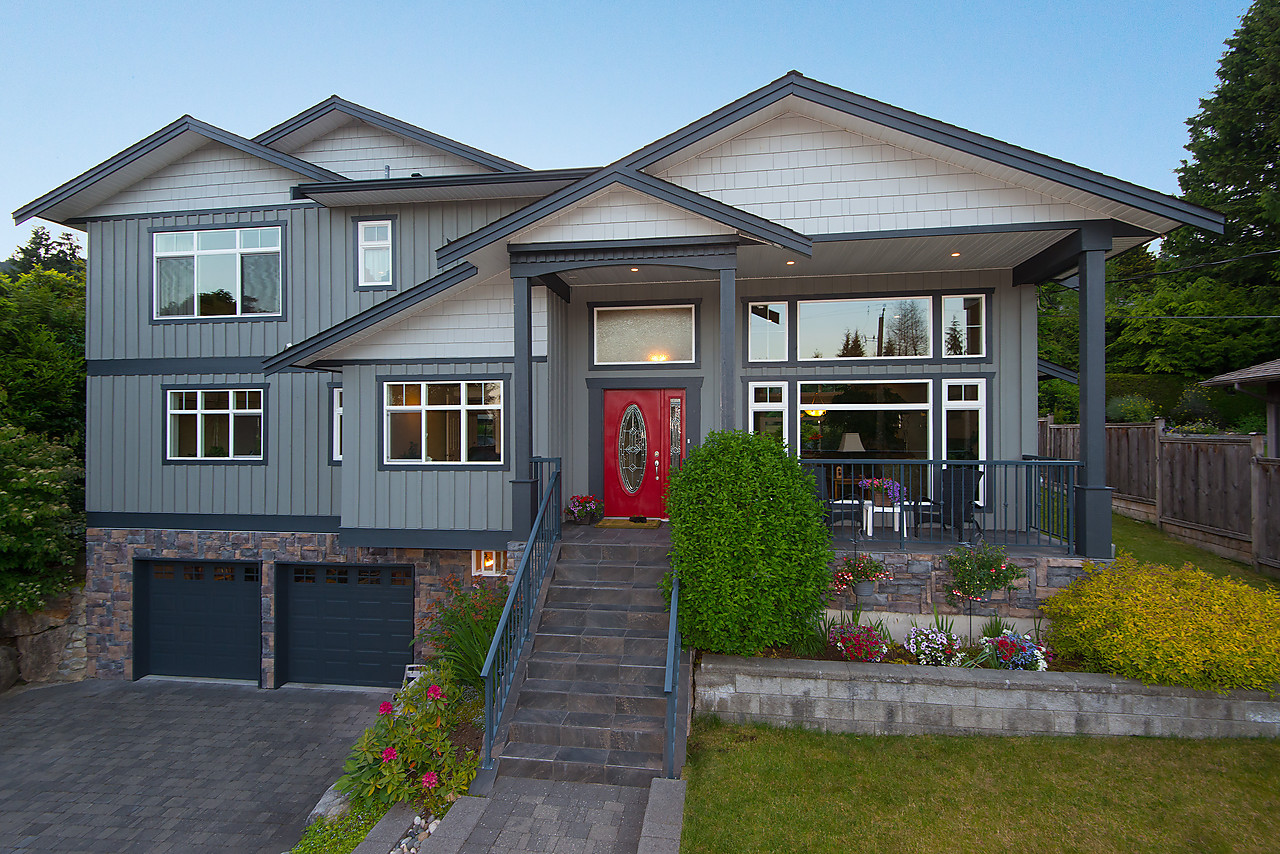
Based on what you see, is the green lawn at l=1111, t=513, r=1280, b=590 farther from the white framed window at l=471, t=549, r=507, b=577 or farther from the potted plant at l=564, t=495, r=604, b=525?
the white framed window at l=471, t=549, r=507, b=577

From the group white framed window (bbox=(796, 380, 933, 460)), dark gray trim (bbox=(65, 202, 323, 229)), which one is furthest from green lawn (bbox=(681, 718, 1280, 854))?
dark gray trim (bbox=(65, 202, 323, 229))

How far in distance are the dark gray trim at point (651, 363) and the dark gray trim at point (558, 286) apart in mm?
306

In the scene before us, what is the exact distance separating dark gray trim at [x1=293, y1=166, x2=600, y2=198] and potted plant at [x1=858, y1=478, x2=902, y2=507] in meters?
5.95

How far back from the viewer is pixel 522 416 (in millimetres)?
6723

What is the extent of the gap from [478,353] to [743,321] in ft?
12.0

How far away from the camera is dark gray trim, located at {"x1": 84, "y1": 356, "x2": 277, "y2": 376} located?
373 inches

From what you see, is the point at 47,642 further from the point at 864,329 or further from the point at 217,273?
the point at 864,329

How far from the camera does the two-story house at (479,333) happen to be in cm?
641

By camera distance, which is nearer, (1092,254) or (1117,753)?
(1117,753)


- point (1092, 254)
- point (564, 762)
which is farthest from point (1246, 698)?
point (564, 762)

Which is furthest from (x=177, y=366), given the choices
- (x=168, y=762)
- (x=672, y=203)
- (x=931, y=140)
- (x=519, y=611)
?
(x=931, y=140)

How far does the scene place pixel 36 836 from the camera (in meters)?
5.48

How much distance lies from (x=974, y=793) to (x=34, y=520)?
505 inches

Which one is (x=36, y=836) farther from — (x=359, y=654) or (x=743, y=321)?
(x=743, y=321)
